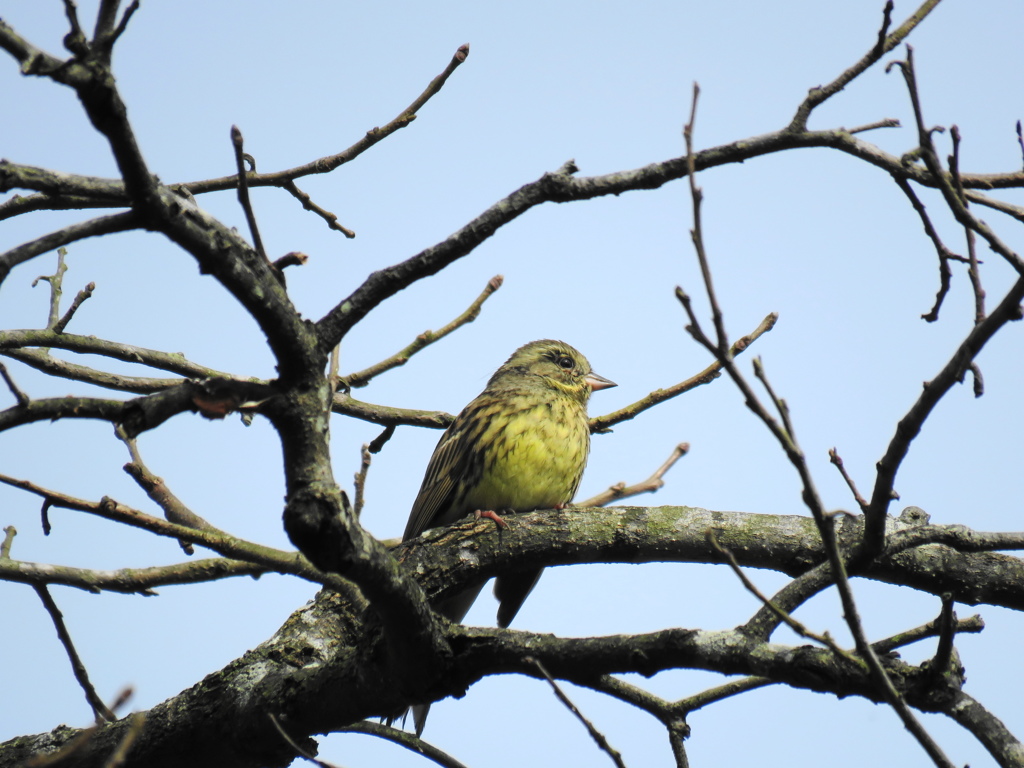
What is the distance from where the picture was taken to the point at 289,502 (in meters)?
2.33

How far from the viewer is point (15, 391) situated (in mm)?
2355

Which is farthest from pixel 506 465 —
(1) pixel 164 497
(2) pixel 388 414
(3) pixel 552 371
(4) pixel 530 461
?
(1) pixel 164 497

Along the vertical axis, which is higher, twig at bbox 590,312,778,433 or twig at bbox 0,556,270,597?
twig at bbox 590,312,778,433

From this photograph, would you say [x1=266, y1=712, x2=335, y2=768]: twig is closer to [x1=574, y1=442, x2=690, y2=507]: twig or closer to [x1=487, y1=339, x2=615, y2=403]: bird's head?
[x1=574, y1=442, x2=690, y2=507]: twig

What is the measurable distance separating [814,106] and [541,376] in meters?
4.10

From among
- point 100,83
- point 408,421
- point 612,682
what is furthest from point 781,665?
point 408,421

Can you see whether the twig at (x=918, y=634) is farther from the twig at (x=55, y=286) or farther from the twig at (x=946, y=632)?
the twig at (x=55, y=286)

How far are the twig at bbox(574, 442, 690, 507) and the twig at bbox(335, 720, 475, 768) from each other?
1325mm

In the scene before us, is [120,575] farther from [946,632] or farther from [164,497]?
[946,632]

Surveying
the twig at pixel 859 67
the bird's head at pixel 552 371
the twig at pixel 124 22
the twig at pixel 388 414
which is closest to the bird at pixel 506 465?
the bird's head at pixel 552 371

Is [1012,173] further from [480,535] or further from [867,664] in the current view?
[480,535]

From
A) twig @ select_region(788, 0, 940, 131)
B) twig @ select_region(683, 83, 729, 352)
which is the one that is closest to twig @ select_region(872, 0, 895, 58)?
twig @ select_region(788, 0, 940, 131)

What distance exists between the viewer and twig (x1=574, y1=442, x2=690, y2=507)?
13.8ft

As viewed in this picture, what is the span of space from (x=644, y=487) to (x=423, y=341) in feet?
3.77
